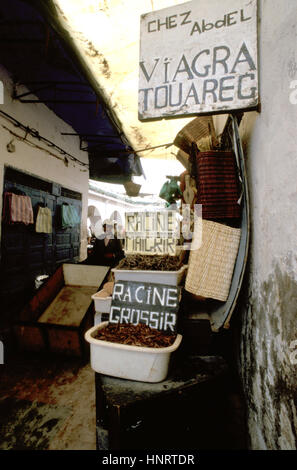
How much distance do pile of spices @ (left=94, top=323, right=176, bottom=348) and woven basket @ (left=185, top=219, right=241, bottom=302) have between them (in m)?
0.57

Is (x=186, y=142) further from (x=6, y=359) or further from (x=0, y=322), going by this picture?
(x=0, y=322)

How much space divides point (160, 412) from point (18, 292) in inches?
239

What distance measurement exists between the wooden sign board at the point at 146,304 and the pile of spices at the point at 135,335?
7cm

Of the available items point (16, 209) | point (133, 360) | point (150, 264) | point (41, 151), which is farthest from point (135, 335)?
point (41, 151)

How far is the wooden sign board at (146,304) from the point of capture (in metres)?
2.57

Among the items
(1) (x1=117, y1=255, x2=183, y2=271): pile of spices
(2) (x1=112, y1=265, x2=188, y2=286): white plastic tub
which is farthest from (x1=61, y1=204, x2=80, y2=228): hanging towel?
(2) (x1=112, y1=265, x2=188, y2=286): white plastic tub

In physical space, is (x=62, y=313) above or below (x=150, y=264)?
below

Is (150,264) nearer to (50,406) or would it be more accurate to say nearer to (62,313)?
(50,406)

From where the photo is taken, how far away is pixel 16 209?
6219mm

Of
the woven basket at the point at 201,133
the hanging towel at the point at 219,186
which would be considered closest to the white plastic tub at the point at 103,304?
the hanging towel at the point at 219,186

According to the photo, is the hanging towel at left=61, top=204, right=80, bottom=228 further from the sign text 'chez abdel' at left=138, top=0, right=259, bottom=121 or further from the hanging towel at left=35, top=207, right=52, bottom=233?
the sign text 'chez abdel' at left=138, top=0, right=259, bottom=121

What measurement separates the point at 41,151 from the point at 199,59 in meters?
6.92

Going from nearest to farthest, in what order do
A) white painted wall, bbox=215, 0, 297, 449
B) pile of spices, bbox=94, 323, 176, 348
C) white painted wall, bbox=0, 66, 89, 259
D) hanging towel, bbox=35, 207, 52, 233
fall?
white painted wall, bbox=215, 0, 297, 449 < pile of spices, bbox=94, 323, 176, 348 < white painted wall, bbox=0, 66, 89, 259 < hanging towel, bbox=35, 207, 52, 233

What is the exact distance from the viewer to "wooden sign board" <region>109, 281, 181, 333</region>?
257 cm
